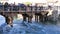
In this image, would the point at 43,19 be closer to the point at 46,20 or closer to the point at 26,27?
the point at 46,20

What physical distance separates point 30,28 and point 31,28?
28mm

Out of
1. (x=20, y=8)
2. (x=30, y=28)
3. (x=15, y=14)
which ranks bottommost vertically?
(x=30, y=28)

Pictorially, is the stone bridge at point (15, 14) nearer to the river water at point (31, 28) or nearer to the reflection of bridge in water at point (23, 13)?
the reflection of bridge in water at point (23, 13)

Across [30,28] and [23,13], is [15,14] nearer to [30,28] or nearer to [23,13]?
[23,13]

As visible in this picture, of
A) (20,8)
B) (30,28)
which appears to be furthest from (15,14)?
(30,28)

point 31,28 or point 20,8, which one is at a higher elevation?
point 20,8

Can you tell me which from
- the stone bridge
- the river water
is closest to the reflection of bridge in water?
the stone bridge

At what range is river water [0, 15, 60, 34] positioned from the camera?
618cm

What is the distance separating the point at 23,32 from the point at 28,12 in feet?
2.34

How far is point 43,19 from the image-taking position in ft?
23.5

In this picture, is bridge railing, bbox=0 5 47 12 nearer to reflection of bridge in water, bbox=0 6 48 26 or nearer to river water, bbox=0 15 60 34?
reflection of bridge in water, bbox=0 6 48 26

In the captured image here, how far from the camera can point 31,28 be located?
650 cm

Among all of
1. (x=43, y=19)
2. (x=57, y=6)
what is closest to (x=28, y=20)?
(x=43, y=19)

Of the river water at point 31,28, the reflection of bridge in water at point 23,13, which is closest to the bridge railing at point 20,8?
the reflection of bridge in water at point 23,13
